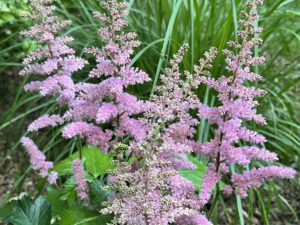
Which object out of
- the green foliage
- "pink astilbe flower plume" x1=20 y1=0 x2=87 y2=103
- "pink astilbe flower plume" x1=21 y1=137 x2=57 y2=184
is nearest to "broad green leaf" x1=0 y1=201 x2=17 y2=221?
the green foliage

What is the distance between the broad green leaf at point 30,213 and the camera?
176cm

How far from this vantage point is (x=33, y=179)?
367cm

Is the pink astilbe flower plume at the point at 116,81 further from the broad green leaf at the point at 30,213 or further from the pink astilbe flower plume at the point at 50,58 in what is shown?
the broad green leaf at the point at 30,213

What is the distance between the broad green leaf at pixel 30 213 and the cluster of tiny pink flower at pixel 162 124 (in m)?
0.15

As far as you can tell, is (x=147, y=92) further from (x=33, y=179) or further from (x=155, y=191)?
(x=155, y=191)

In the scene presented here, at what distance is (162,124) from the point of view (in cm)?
133

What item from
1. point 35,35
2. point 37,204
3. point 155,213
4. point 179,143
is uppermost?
point 35,35

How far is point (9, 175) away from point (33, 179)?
0.64 feet

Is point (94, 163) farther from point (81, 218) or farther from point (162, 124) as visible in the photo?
point (162, 124)

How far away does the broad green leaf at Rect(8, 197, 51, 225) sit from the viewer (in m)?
1.76

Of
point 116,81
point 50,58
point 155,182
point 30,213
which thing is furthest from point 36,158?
point 155,182

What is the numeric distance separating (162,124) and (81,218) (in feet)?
1.86

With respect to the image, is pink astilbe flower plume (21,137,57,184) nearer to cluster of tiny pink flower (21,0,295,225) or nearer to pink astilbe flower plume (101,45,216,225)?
cluster of tiny pink flower (21,0,295,225)

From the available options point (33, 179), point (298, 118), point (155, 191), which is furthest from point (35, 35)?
point (298, 118)
